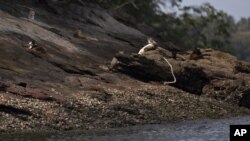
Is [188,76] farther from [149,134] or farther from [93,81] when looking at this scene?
[149,134]

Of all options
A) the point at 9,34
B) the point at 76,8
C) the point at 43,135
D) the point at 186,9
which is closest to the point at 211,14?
the point at 186,9

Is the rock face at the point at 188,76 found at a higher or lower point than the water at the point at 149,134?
higher

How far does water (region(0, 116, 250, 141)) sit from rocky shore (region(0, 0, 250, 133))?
57.7 inches

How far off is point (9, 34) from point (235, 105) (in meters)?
16.4

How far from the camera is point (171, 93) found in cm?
3653

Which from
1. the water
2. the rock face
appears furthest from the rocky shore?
the water

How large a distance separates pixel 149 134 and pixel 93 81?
36.1ft

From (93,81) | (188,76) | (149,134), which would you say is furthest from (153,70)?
(149,134)

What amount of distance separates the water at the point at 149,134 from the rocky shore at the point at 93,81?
1465 mm

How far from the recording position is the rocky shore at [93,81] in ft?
92.7

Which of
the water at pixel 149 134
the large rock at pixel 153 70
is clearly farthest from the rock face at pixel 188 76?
the water at pixel 149 134

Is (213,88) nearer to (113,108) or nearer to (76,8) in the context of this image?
(113,108)

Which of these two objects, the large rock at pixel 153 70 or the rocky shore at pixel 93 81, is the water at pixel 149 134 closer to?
the rocky shore at pixel 93 81

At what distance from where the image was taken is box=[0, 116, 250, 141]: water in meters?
23.3
